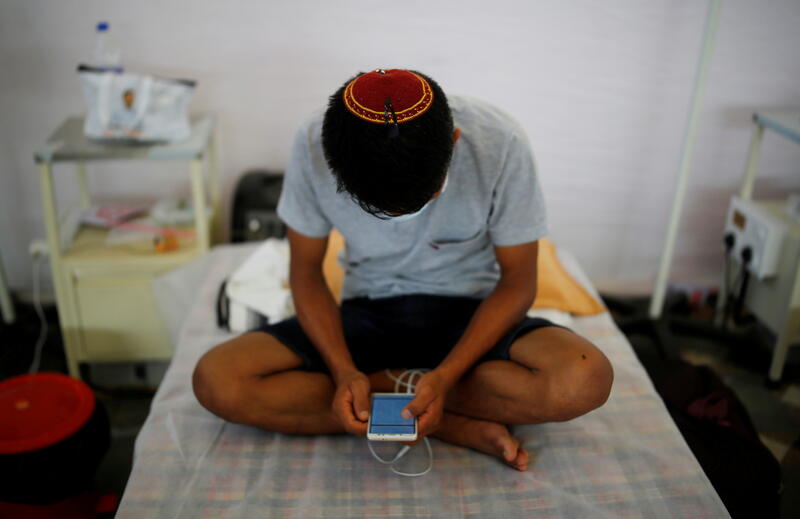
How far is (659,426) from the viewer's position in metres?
1.32

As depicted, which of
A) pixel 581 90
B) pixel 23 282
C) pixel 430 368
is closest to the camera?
pixel 430 368

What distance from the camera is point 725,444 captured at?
1.40 metres

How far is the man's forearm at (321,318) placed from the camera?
4.22 feet

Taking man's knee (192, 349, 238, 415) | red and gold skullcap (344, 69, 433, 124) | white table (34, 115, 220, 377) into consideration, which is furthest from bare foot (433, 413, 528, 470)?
white table (34, 115, 220, 377)

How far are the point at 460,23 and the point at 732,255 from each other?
1.02 meters

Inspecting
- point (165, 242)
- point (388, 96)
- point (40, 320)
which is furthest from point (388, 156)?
point (40, 320)

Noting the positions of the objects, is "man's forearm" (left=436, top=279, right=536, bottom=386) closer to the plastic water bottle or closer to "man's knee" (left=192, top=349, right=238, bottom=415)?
"man's knee" (left=192, top=349, right=238, bottom=415)

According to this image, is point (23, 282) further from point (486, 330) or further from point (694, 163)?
point (694, 163)

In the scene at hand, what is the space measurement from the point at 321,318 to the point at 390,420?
26cm

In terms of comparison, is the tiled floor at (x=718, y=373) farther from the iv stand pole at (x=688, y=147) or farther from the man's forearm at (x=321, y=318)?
the man's forearm at (x=321, y=318)

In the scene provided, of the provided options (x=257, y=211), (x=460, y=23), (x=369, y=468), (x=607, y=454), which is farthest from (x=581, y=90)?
(x=369, y=468)

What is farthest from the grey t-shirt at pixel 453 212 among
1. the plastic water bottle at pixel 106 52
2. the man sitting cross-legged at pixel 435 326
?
the plastic water bottle at pixel 106 52

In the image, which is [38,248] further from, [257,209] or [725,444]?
[725,444]

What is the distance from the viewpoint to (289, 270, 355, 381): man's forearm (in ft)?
4.22
